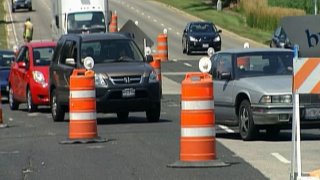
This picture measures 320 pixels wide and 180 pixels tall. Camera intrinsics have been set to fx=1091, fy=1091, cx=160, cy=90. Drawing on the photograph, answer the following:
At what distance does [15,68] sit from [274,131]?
35.5 feet

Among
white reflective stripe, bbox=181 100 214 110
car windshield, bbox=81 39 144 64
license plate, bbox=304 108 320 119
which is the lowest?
license plate, bbox=304 108 320 119

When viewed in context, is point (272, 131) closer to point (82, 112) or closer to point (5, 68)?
point (82, 112)

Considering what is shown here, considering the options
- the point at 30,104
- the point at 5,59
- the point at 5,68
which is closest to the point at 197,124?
the point at 30,104

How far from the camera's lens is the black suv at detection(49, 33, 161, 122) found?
2142cm

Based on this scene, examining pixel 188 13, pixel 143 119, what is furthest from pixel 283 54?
pixel 188 13

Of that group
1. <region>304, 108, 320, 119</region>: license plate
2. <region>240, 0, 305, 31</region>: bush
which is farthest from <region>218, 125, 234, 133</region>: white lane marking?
<region>240, 0, 305, 31</region>: bush

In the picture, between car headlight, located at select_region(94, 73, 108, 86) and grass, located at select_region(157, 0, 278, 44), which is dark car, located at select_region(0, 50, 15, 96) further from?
grass, located at select_region(157, 0, 278, 44)

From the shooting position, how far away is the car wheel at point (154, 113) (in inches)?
858

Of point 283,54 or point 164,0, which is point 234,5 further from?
point 283,54

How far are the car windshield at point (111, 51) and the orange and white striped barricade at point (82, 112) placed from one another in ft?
13.2

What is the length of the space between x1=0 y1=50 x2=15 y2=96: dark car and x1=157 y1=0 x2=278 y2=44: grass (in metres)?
25.1

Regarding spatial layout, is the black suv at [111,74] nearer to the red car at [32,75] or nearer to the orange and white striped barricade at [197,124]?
the red car at [32,75]

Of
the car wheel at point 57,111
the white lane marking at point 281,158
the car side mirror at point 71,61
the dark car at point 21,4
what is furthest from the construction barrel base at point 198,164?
the dark car at point 21,4

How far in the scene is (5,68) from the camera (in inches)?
1251
